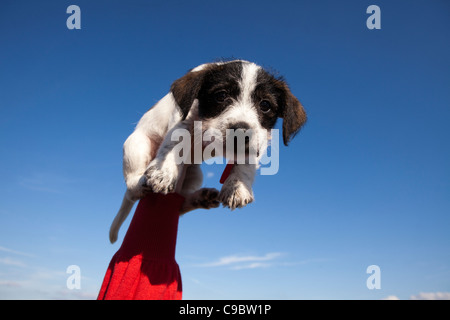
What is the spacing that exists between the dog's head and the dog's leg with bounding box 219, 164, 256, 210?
0.41 metres

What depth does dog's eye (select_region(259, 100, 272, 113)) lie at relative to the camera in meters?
3.19

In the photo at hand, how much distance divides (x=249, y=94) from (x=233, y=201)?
1116 millimetres

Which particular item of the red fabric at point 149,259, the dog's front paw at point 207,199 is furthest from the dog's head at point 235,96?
the red fabric at point 149,259

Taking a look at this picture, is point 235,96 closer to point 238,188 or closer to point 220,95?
point 220,95

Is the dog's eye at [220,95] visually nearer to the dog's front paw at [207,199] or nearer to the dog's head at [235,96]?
the dog's head at [235,96]

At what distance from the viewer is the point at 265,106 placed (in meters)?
3.22

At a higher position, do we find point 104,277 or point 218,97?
point 218,97

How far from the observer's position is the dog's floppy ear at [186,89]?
3004 mm

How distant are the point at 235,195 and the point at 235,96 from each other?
3.38 feet

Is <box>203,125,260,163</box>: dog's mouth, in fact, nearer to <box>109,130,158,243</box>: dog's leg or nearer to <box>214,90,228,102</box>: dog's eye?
<box>214,90,228,102</box>: dog's eye

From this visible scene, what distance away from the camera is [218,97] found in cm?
313

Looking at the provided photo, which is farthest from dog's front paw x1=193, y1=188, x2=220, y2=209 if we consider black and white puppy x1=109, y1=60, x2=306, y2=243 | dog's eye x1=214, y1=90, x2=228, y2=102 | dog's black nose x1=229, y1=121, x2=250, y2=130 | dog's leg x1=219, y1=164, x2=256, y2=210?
dog's eye x1=214, y1=90, x2=228, y2=102
